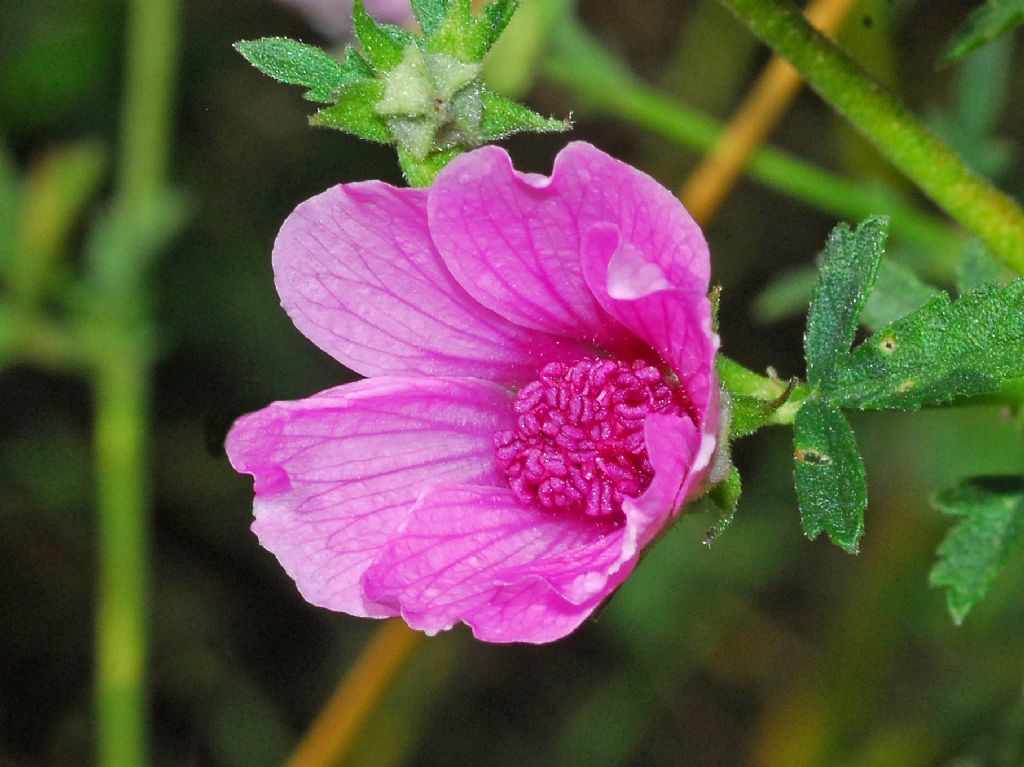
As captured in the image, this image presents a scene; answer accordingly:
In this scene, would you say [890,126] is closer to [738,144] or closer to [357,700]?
[738,144]

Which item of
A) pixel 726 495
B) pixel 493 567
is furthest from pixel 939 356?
pixel 493 567

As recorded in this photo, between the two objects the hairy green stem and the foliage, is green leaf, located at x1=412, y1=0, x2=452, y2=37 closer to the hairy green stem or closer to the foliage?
the foliage

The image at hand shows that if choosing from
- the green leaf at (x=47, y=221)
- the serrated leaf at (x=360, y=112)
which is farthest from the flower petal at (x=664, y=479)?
the green leaf at (x=47, y=221)

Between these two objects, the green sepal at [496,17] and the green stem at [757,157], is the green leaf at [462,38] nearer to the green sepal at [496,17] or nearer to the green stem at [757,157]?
the green sepal at [496,17]

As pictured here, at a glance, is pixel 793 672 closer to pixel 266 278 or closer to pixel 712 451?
pixel 266 278

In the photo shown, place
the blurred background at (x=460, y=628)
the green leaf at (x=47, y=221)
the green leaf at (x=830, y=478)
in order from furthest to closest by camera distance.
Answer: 1. the blurred background at (x=460, y=628)
2. the green leaf at (x=47, y=221)
3. the green leaf at (x=830, y=478)

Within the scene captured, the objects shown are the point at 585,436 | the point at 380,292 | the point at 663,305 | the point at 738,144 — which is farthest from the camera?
the point at 738,144

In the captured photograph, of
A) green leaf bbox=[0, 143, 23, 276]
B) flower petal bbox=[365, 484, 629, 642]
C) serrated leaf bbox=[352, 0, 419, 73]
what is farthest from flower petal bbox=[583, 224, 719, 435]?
green leaf bbox=[0, 143, 23, 276]
